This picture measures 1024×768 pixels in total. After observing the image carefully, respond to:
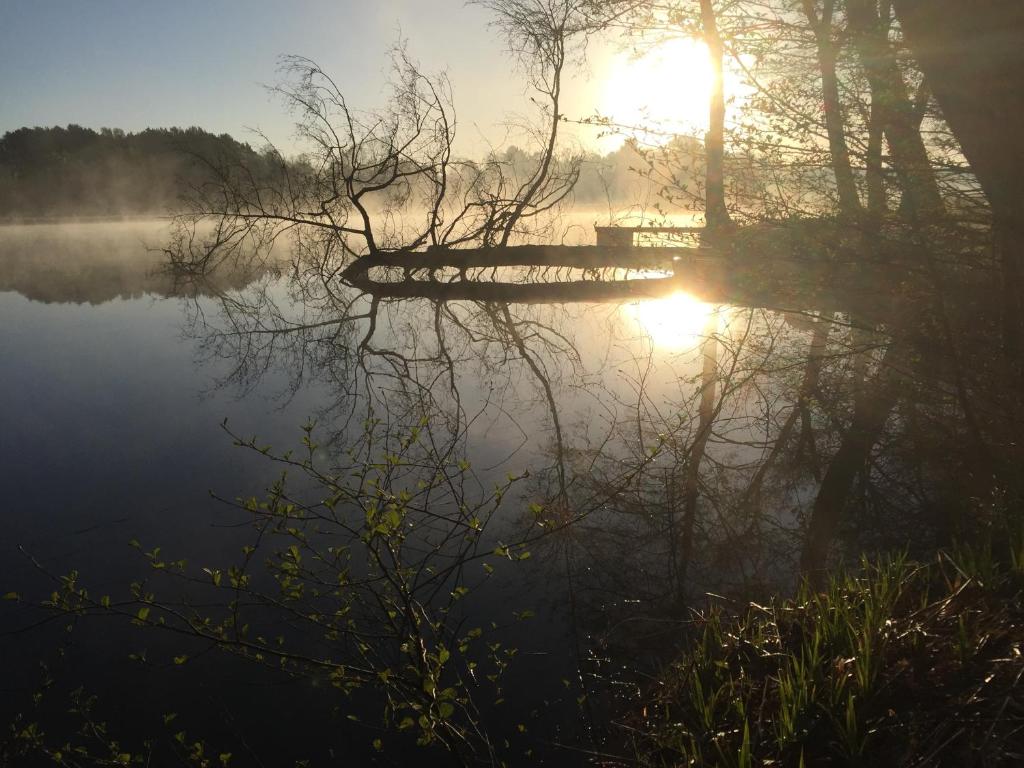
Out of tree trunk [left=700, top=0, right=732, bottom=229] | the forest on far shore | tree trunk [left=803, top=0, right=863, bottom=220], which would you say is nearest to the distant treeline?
the forest on far shore

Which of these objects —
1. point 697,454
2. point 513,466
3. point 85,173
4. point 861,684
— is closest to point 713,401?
point 697,454

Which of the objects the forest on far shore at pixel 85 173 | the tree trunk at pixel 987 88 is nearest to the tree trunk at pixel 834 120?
the tree trunk at pixel 987 88

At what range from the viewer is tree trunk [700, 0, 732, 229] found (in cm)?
678

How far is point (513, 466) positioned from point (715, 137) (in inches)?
176

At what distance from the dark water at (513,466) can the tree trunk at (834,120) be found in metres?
1.06

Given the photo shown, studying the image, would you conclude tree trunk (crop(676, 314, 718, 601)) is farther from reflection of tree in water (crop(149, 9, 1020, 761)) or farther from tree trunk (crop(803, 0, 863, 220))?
tree trunk (crop(803, 0, 863, 220))

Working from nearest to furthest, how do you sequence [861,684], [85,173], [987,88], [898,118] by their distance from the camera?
[861,684] → [987,88] → [898,118] → [85,173]

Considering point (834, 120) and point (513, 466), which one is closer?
point (513, 466)

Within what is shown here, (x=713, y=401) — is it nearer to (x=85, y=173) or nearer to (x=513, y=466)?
(x=513, y=466)

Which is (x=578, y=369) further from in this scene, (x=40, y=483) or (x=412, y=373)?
(x=40, y=483)

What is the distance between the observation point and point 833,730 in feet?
5.98

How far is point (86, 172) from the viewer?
4778 centimetres

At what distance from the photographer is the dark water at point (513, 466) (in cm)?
234

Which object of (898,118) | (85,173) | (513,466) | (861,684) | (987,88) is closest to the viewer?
(861,684)
